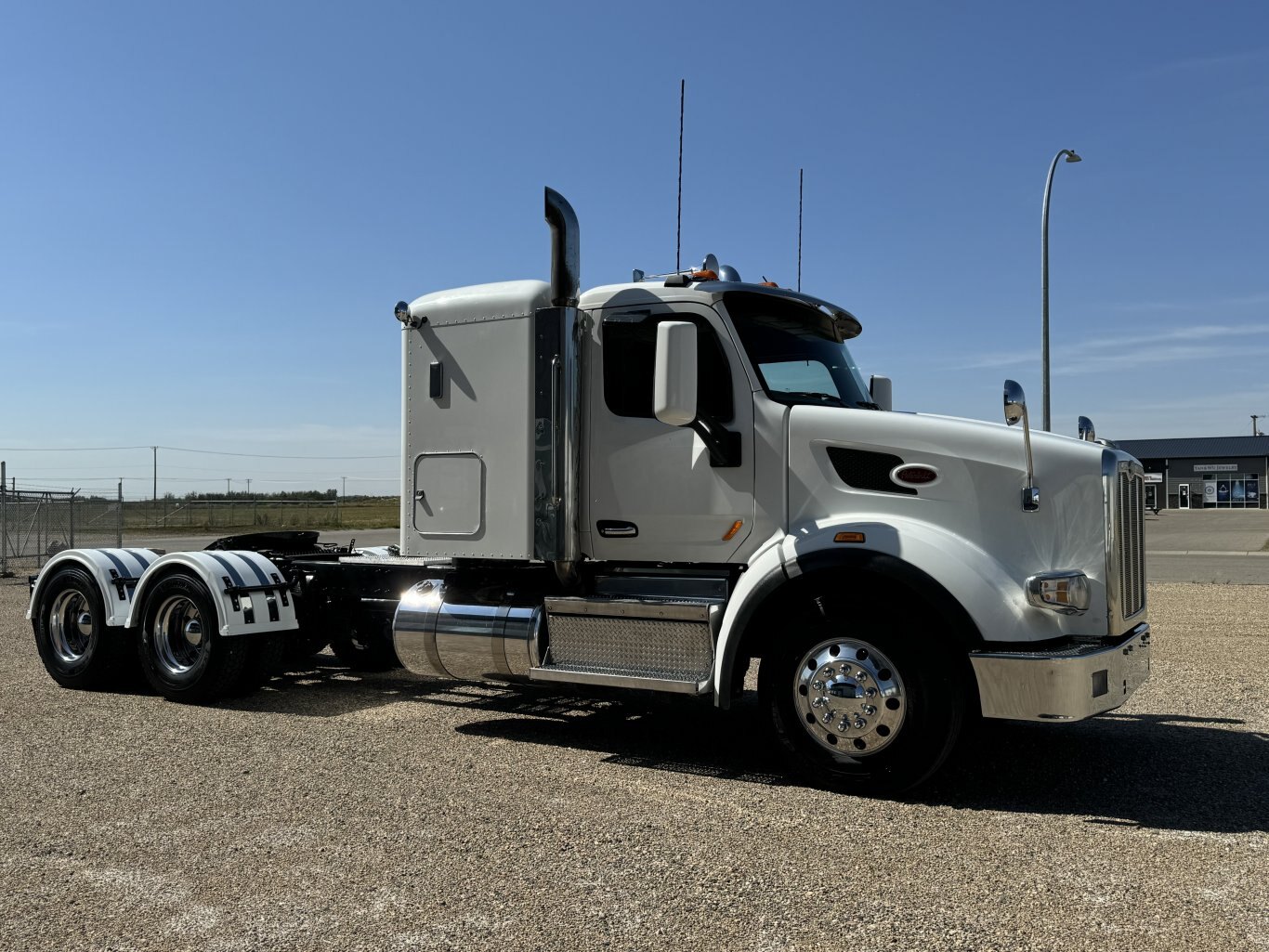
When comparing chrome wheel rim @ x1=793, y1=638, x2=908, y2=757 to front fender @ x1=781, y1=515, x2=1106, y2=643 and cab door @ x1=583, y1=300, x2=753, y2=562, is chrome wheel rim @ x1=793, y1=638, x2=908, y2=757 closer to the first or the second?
front fender @ x1=781, y1=515, x2=1106, y2=643

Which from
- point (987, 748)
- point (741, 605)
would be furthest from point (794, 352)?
point (987, 748)

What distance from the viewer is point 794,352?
6551 mm

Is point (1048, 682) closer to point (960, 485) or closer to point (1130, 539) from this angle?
point (960, 485)

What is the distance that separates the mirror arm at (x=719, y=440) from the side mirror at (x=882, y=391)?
5.75ft

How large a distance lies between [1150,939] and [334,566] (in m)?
6.25

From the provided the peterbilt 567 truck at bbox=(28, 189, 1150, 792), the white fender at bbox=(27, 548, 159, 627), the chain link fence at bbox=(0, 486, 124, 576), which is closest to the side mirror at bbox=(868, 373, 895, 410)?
the peterbilt 567 truck at bbox=(28, 189, 1150, 792)

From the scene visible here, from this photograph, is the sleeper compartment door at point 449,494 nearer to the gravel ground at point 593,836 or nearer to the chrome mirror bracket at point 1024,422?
the gravel ground at point 593,836

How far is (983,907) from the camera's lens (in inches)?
152

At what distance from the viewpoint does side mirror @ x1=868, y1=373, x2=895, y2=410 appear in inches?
297

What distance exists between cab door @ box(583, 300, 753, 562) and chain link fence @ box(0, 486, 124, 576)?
18085 millimetres

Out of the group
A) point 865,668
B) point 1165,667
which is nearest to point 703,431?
point 865,668

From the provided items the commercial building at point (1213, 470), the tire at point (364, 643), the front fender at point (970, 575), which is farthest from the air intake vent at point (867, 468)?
the commercial building at point (1213, 470)

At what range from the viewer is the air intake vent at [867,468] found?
5848mm

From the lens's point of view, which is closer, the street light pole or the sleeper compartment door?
the sleeper compartment door
